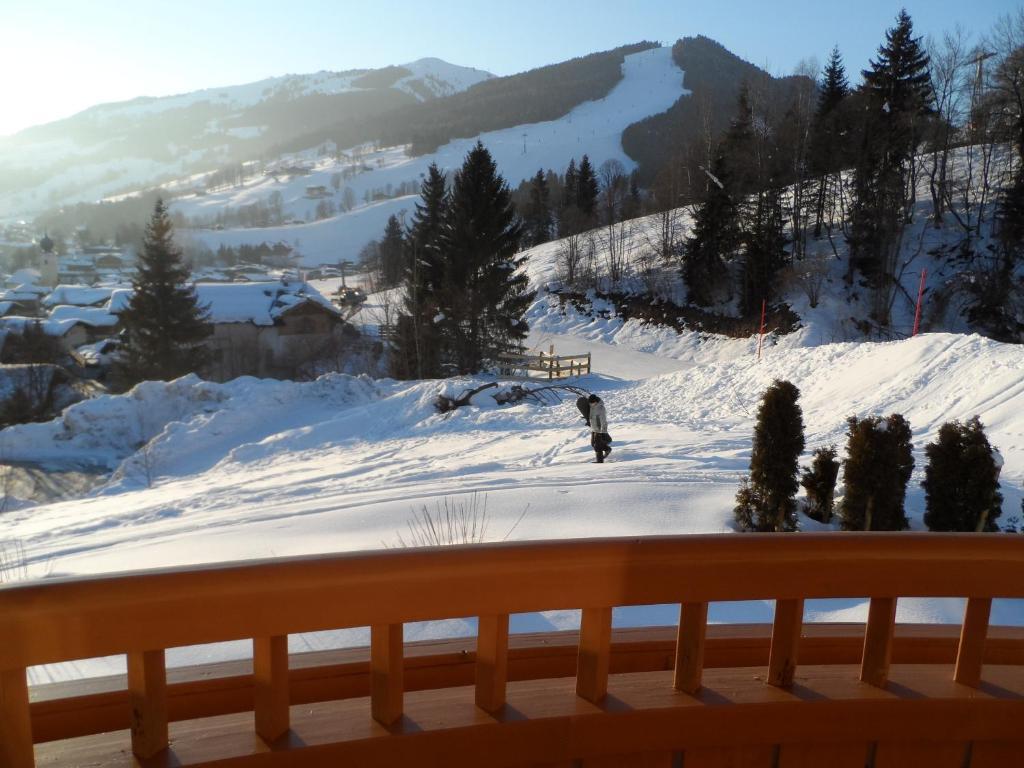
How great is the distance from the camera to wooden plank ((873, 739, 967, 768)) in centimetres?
189

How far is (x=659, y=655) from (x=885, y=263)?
3510 cm

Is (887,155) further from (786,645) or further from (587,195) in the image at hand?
(786,645)

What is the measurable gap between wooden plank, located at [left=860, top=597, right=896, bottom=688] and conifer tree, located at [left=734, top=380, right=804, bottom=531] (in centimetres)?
482

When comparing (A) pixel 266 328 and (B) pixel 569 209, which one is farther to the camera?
(B) pixel 569 209

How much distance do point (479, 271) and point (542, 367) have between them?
6.51m

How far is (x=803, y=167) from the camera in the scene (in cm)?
4109

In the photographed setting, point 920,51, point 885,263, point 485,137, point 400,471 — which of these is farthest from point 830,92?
point 485,137

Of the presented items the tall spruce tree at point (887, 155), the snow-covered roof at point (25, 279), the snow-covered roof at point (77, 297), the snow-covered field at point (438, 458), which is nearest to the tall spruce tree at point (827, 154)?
the tall spruce tree at point (887, 155)

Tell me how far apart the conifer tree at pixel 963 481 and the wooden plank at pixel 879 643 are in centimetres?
517

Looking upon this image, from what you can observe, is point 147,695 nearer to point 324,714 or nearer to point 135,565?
point 324,714

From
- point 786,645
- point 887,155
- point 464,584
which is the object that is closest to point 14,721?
point 464,584

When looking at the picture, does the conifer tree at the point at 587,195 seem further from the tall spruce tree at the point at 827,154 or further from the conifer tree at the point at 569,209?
the tall spruce tree at the point at 827,154

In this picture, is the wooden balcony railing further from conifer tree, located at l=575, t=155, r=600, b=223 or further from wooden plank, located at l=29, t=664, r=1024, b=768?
conifer tree, located at l=575, t=155, r=600, b=223

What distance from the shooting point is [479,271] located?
102 ft
